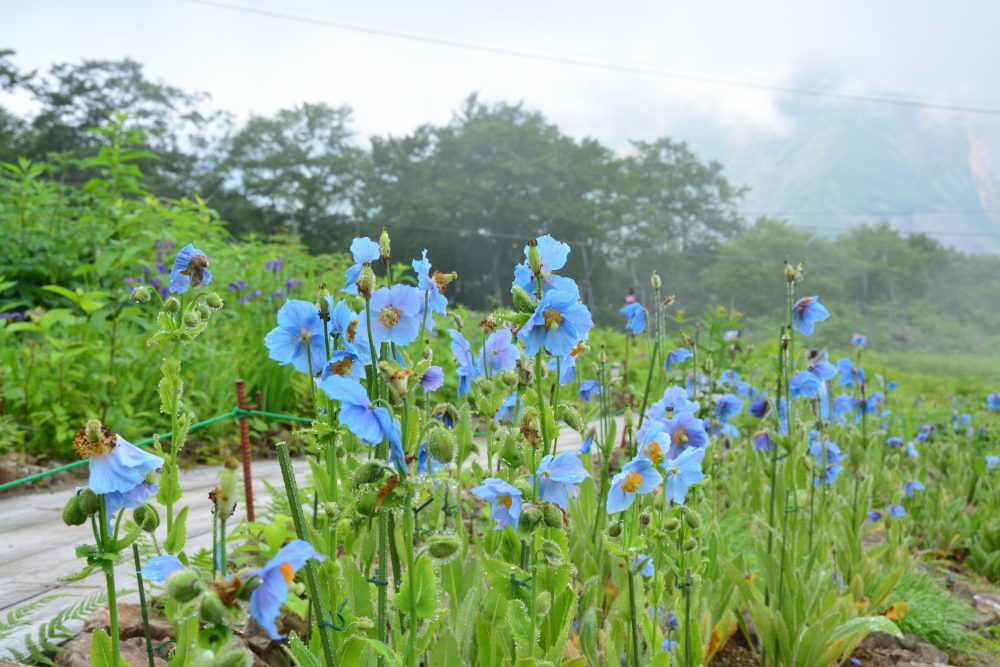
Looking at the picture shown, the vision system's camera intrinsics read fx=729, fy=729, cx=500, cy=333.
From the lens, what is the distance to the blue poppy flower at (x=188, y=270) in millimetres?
1065

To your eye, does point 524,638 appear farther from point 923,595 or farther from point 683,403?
point 923,595

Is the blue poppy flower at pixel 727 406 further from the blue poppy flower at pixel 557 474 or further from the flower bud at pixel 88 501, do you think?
the flower bud at pixel 88 501

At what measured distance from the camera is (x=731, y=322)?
147 inches

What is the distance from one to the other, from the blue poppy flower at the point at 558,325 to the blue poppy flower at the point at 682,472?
363 mm

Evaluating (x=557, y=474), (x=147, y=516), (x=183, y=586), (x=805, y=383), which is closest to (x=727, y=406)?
(x=805, y=383)

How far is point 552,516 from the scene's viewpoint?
3.21 ft

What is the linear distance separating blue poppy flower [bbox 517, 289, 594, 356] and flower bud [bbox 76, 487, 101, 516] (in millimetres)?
527

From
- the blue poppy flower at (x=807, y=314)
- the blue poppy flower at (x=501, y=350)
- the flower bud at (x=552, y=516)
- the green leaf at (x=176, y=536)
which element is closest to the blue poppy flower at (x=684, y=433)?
the blue poppy flower at (x=501, y=350)

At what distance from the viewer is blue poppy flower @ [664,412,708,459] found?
4.57ft

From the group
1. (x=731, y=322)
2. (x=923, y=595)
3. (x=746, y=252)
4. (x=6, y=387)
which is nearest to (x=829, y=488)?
(x=923, y=595)

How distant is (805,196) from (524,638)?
160m

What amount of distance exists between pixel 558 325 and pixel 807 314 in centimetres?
112

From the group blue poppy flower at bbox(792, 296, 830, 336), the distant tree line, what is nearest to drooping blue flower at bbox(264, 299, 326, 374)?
blue poppy flower at bbox(792, 296, 830, 336)

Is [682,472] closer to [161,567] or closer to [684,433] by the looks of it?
[684,433]
